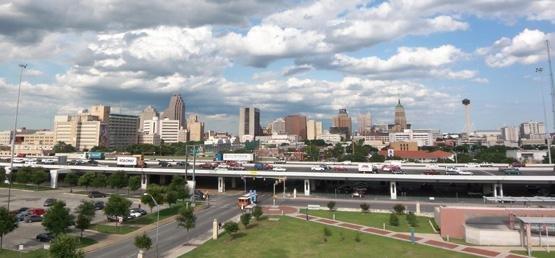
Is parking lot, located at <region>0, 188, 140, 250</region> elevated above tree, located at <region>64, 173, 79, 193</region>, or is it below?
below

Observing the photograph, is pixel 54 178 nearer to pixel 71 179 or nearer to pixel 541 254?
pixel 71 179

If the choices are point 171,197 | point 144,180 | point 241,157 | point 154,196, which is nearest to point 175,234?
point 171,197

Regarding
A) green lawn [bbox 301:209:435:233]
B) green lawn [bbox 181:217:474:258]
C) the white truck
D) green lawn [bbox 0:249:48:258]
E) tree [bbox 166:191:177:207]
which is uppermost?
the white truck

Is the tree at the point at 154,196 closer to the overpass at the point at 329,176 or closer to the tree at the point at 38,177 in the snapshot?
the overpass at the point at 329,176

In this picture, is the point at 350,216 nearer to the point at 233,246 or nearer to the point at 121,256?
the point at 233,246

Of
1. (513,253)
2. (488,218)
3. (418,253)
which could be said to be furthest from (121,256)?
(488,218)

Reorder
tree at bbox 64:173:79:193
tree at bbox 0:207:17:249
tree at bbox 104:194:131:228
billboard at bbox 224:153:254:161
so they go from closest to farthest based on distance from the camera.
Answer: tree at bbox 0:207:17:249 < tree at bbox 104:194:131:228 < tree at bbox 64:173:79:193 < billboard at bbox 224:153:254:161

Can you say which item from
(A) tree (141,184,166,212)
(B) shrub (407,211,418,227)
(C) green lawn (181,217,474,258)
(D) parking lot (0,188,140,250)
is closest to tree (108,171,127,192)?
(D) parking lot (0,188,140,250)

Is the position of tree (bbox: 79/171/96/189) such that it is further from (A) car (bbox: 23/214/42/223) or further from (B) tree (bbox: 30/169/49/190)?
(A) car (bbox: 23/214/42/223)
